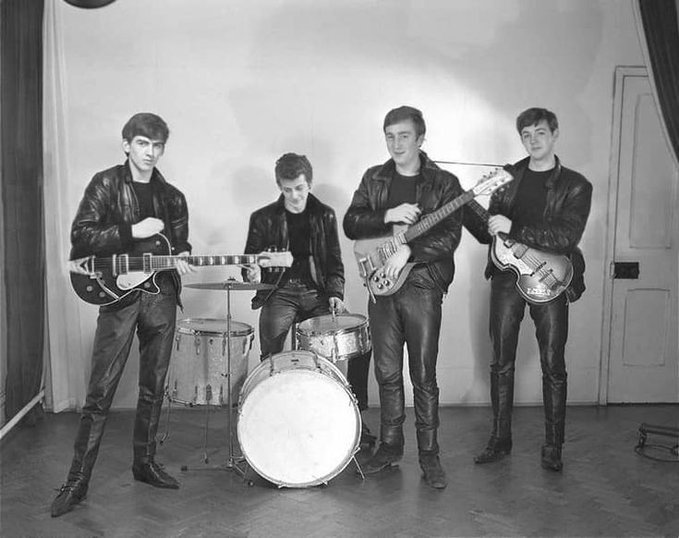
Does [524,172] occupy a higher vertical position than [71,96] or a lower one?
lower

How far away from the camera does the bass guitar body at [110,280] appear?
4891 millimetres

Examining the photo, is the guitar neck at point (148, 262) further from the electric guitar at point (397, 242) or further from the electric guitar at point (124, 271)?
the electric guitar at point (397, 242)

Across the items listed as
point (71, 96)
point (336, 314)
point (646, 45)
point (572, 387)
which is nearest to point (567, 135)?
point (646, 45)

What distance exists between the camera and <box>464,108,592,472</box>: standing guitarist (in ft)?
17.6

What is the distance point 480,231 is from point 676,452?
6.74 ft

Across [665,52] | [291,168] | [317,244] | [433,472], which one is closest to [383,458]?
[433,472]

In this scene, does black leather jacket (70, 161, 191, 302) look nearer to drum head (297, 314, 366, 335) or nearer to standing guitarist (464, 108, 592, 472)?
drum head (297, 314, 366, 335)

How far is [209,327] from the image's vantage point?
17.4 feet

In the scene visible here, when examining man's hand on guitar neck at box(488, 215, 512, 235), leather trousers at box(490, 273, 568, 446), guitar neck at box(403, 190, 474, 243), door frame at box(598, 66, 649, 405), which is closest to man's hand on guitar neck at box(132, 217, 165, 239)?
guitar neck at box(403, 190, 474, 243)

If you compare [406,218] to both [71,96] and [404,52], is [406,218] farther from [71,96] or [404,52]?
[71,96]

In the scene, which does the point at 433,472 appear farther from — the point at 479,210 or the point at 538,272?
the point at 479,210

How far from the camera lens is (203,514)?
15.3 feet

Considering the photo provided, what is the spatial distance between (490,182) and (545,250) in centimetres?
68

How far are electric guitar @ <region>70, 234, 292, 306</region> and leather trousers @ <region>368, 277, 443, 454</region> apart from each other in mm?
1251
